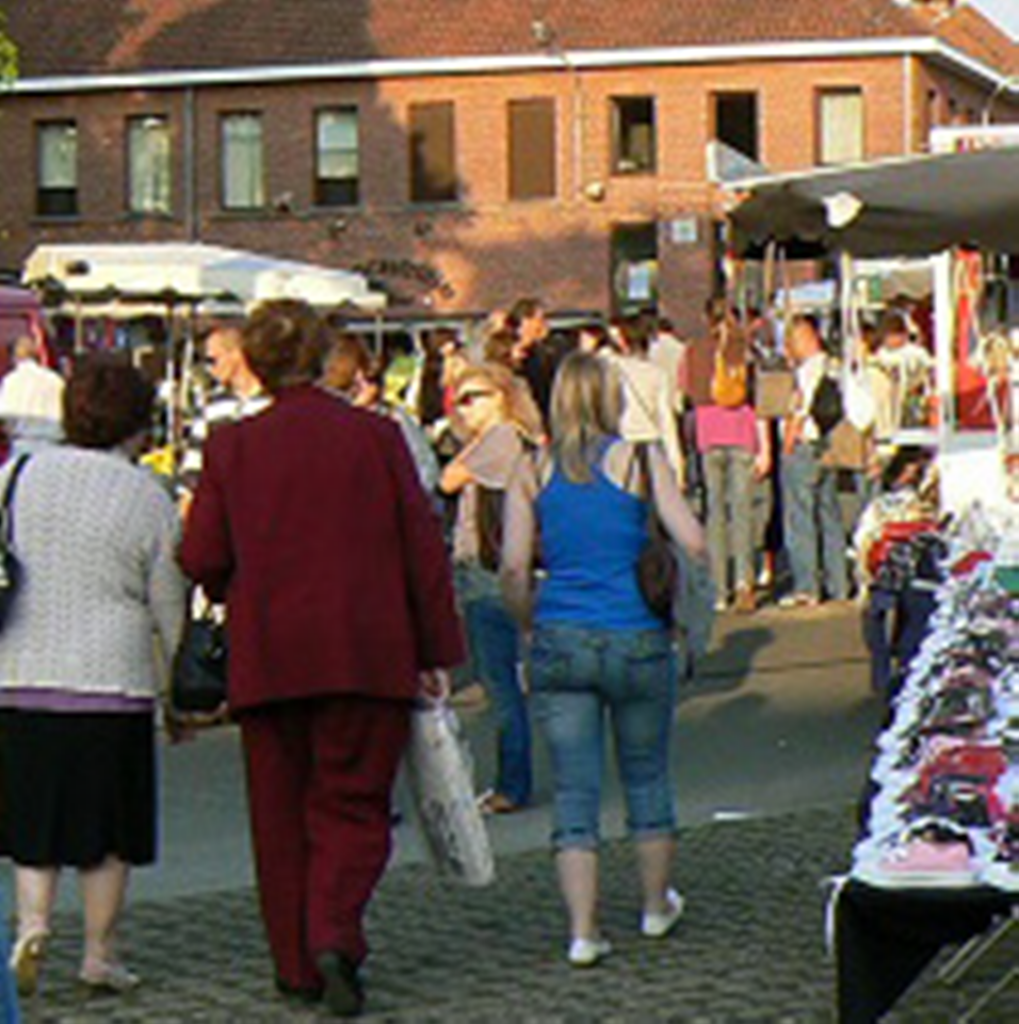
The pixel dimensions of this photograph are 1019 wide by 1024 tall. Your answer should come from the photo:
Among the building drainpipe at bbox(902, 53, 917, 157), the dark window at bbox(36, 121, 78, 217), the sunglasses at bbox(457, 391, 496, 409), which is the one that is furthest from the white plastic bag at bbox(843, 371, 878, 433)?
the dark window at bbox(36, 121, 78, 217)

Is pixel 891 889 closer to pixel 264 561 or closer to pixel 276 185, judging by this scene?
pixel 264 561

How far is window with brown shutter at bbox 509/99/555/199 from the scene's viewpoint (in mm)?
52781

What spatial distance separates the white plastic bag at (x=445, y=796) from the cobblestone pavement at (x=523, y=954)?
14.0 inches

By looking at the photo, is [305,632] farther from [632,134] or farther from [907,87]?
[632,134]

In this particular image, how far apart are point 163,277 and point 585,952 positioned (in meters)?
16.2

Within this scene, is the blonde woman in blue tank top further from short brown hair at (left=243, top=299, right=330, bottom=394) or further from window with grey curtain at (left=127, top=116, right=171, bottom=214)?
window with grey curtain at (left=127, top=116, right=171, bottom=214)

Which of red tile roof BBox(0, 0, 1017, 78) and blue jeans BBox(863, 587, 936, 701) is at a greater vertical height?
red tile roof BBox(0, 0, 1017, 78)

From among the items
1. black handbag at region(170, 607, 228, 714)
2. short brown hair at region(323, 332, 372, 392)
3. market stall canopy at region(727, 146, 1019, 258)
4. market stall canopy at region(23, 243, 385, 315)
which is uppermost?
market stall canopy at region(23, 243, 385, 315)

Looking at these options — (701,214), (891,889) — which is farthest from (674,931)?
(701,214)

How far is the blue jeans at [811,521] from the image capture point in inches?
768

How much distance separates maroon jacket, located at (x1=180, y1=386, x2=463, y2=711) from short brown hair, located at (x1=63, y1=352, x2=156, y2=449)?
1.36 feet

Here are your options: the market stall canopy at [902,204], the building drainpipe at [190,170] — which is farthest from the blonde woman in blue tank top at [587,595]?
the building drainpipe at [190,170]

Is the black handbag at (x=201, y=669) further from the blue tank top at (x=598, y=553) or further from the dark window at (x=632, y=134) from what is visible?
the dark window at (x=632, y=134)

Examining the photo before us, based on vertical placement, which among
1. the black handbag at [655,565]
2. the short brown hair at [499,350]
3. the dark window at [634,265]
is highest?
the dark window at [634,265]
